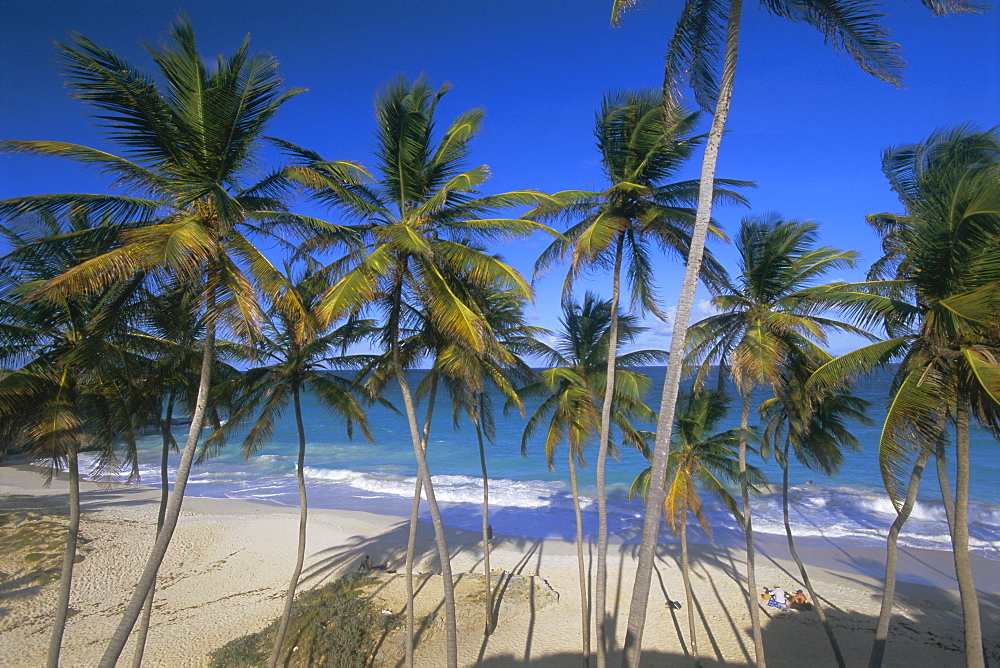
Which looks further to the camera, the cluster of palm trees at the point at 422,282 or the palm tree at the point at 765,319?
the palm tree at the point at 765,319

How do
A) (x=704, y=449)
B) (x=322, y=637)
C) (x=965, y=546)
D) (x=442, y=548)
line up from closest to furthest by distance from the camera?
(x=965, y=546) < (x=442, y=548) < (x=322, y=637) < (x=704, y=449)

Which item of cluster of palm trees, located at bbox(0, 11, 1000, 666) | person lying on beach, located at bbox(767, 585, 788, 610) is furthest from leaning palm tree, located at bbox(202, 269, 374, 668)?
person lying on beach, located at bbox(767, 585, 788, 610)

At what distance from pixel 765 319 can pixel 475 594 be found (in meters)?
9.04

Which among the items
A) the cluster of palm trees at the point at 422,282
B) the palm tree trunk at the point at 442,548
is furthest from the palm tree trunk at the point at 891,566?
the palm tree trunk at the point at 442,548

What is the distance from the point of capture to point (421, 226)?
759 centimetres

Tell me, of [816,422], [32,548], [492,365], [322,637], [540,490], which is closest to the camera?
[492,365]

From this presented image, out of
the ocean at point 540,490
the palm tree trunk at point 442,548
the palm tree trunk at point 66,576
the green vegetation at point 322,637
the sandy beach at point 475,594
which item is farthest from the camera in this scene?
the ocean at point 540,490

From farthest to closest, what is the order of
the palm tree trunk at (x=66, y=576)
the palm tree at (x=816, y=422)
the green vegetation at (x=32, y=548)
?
1. the green vegetation at (x=32, y=548)
2. the palm tree at (x=816, y=422)
3. the palm tree trunk at (x=66, y=576)

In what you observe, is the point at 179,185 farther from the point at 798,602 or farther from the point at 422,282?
the point at 798,602

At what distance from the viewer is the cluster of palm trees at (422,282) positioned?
5398 mm

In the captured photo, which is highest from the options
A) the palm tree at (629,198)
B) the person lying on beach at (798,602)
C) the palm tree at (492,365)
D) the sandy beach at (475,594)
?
the palm tree at (629,198)

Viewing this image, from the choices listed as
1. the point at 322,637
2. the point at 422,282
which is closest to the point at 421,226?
the point at 422,282

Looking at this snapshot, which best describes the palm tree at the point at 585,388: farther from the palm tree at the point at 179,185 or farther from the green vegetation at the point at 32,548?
the green vegetation at the point at 32,548

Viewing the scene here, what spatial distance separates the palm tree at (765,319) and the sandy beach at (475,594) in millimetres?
3302
